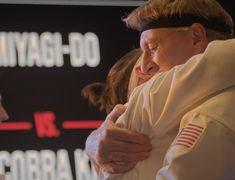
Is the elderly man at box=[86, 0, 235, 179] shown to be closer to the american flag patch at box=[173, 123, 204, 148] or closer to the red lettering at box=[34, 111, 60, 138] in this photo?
the american flag patch at box=[173, 123, 204, 148]

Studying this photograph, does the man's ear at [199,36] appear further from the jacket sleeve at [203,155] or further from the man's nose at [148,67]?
the jacket sleeve at [203,155]

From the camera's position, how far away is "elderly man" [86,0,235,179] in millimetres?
775

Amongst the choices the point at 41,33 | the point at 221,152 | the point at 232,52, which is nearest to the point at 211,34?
the point at 232,52

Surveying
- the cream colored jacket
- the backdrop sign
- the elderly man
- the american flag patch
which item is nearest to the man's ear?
the elderly man

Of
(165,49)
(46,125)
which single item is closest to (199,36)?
(165,49)

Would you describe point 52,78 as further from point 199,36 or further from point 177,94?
point 177,94

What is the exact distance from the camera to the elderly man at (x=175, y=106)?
775 millimetres

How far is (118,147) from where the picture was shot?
899 mm

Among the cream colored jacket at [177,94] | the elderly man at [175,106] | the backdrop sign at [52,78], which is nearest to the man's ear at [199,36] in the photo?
the elderly man at [175,106]

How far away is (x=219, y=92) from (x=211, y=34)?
0.76ft

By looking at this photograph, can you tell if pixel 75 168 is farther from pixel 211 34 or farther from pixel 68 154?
pixel 211 34

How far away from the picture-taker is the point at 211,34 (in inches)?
41.3

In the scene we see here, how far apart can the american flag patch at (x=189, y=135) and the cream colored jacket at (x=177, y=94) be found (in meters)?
0.02

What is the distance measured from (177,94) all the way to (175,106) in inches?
0.6
